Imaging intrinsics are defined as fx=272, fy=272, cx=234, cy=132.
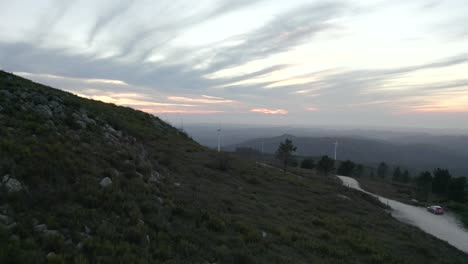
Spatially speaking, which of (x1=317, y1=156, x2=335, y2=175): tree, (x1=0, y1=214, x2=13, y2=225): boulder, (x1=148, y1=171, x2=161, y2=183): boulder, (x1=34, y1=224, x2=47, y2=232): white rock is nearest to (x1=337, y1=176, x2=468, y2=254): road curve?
(x1=148, y1=171, x2=161, y2=183): boulder

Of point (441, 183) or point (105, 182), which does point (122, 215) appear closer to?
point (105, 182)

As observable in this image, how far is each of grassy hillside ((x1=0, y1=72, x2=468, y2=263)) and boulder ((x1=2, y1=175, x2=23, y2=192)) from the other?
21mm

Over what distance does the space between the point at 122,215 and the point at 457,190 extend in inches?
2764

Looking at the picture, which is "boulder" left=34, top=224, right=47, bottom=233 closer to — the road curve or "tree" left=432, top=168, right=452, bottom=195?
the road curve

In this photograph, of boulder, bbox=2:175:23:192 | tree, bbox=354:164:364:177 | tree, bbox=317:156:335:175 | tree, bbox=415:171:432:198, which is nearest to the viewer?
boulder, bbox=2:175:23:192

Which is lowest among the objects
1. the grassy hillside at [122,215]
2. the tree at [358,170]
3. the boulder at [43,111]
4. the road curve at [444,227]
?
the tree at [358,170]

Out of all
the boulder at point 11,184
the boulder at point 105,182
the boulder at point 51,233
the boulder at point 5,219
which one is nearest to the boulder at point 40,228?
the boulder at point 51,233

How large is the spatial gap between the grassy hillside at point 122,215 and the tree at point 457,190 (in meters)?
51.6

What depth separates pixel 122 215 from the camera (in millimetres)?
8086

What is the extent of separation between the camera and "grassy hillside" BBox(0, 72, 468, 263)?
6281mm

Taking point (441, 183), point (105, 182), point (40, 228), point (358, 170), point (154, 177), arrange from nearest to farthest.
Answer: point (40, 228) → point (105, 182) → point (154, 177) → point (441, 183) → point (358, 170)

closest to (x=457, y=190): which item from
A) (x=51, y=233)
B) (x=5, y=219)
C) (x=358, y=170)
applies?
(x=358, y=170)

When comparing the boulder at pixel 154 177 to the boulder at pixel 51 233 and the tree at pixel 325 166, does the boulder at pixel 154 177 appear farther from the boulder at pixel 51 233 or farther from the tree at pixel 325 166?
the tree at pixel 325 166

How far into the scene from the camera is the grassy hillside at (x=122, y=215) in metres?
6.28
